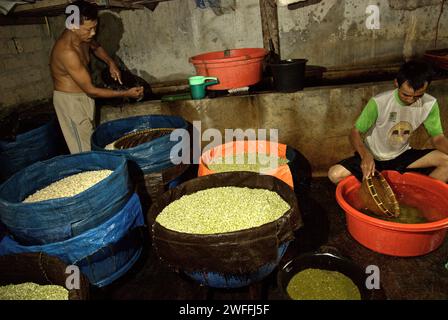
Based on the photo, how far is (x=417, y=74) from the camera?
97.0 inches

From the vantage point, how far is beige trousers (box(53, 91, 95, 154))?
3.81 m

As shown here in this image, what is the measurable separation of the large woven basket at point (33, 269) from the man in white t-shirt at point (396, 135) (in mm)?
2650

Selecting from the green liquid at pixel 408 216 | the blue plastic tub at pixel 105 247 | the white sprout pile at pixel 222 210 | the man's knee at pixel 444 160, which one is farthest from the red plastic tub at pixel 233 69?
the man's knee at pixel 444 160

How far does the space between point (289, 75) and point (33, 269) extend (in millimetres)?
3329

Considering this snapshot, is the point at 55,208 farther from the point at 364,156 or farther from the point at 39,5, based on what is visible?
the point at 39,5

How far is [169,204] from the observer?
102 inches

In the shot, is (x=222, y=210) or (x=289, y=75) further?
(x=289, y=75)

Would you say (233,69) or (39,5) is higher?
(39,5)

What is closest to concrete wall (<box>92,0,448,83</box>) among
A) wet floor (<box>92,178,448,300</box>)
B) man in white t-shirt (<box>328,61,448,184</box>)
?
man in white t-shirt (<box>328,61,448,184</box>)

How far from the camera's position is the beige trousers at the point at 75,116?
3809 millimetres

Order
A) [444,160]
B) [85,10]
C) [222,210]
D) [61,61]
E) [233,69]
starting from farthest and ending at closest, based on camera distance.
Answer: [233,69]
[61,61]
[85,10]
[444,160]
[222,210]

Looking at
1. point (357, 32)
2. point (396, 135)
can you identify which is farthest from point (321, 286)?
point (357, 32)

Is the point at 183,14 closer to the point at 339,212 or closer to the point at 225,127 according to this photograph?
the point at 225,127

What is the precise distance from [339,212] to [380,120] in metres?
1.09
